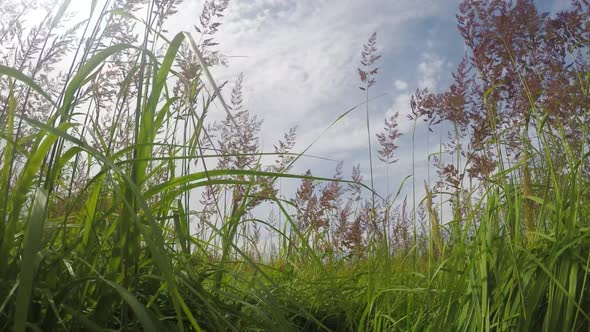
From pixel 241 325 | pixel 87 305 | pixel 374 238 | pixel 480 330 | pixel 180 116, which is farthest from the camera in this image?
pixel 374 238

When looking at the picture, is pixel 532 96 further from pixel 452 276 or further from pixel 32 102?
pixel 32 102

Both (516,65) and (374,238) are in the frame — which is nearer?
(516,65)

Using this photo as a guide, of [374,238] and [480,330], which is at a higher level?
[374,238]

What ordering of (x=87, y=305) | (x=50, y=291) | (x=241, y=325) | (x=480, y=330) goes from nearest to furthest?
1. (x=50, y=291)
2. (x=87, y=305)
3. (x=480, y=330)
4. (x=241, y=325)

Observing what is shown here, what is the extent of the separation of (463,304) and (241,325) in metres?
0.59

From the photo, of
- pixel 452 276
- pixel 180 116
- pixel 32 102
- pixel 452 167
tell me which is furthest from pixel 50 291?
pixel 452 167

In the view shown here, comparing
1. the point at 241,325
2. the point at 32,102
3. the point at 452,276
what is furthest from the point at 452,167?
the point at 32,102

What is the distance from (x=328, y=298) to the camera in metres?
1.89

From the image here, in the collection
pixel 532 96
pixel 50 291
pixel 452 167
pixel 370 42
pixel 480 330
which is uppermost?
pixel 370 42

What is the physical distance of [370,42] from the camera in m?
2.35

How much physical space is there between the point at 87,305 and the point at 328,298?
0.89 meters

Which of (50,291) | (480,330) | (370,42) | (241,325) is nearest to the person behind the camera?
(50,291)

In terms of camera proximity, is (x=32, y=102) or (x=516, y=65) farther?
(x=32, y=102)

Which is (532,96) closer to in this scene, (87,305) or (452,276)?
(452,276)
